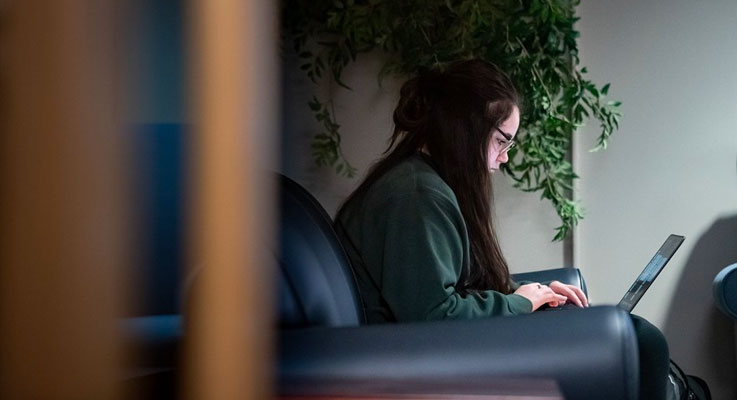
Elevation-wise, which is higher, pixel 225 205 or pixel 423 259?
pixel 225 205

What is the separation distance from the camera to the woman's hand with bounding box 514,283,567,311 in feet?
5.33

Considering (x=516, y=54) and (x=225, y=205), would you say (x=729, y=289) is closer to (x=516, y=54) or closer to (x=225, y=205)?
(x=516, y=54)

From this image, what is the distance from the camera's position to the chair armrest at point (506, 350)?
0.95 metres

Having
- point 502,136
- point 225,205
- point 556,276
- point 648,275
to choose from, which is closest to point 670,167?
point 556,276

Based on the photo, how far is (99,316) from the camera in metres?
0.31

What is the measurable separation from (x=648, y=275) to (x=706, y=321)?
1.21 metres

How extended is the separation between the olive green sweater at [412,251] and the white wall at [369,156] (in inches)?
61.0

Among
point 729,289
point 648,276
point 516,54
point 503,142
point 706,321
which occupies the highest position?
point 516,54

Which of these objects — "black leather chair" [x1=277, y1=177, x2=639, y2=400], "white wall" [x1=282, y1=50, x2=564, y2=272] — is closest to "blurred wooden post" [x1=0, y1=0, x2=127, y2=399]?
"black leather chair" [x1=277, y1=177, x2=639, y2=400]

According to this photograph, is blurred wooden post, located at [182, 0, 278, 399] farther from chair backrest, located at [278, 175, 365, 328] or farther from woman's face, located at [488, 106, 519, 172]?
woman's face, located at [488, 106, 519, 172]

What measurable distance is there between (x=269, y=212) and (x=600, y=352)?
2.37 feet

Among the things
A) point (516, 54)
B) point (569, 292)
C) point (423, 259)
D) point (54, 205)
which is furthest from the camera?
point (516, 54)

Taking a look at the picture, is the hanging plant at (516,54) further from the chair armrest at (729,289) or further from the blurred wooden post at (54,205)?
the blurred wooden post at (54,205)

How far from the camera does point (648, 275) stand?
6.54 feet
